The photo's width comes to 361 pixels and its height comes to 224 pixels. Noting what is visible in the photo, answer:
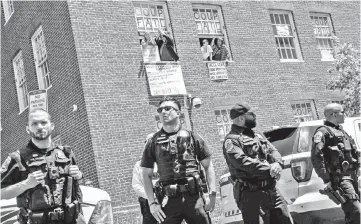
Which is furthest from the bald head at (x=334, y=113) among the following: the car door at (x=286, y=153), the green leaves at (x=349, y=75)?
the green leaves at (x=349, y=75)

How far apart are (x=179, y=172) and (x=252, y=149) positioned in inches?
33.9

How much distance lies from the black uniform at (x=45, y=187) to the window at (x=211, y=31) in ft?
36.0

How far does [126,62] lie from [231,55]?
12.3 ft

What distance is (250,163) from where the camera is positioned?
5203 millimetres

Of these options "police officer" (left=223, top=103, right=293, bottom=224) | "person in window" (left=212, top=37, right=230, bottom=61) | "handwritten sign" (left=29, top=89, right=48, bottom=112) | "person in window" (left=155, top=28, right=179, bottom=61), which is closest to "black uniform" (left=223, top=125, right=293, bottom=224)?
"police officer" (left=223, top=103, right=293, bottom=224)

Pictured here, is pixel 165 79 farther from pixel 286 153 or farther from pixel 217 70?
pixel 286 153

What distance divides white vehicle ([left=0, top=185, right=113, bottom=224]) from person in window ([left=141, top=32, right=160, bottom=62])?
8.32m

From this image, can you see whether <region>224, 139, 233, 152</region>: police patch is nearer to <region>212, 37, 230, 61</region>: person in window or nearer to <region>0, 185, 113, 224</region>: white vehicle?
<region>0, 185, 113, 224</region>: white vehicle

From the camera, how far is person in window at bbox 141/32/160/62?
14109 mm

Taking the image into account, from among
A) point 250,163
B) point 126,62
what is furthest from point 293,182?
point 126,62

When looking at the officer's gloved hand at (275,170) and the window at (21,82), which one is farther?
the window at (21,82)

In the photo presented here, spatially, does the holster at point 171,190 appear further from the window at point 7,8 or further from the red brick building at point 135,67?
the window at point 7,8

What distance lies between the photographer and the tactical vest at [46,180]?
447cm

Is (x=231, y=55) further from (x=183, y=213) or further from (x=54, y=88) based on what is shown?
(x=183, y=213)
